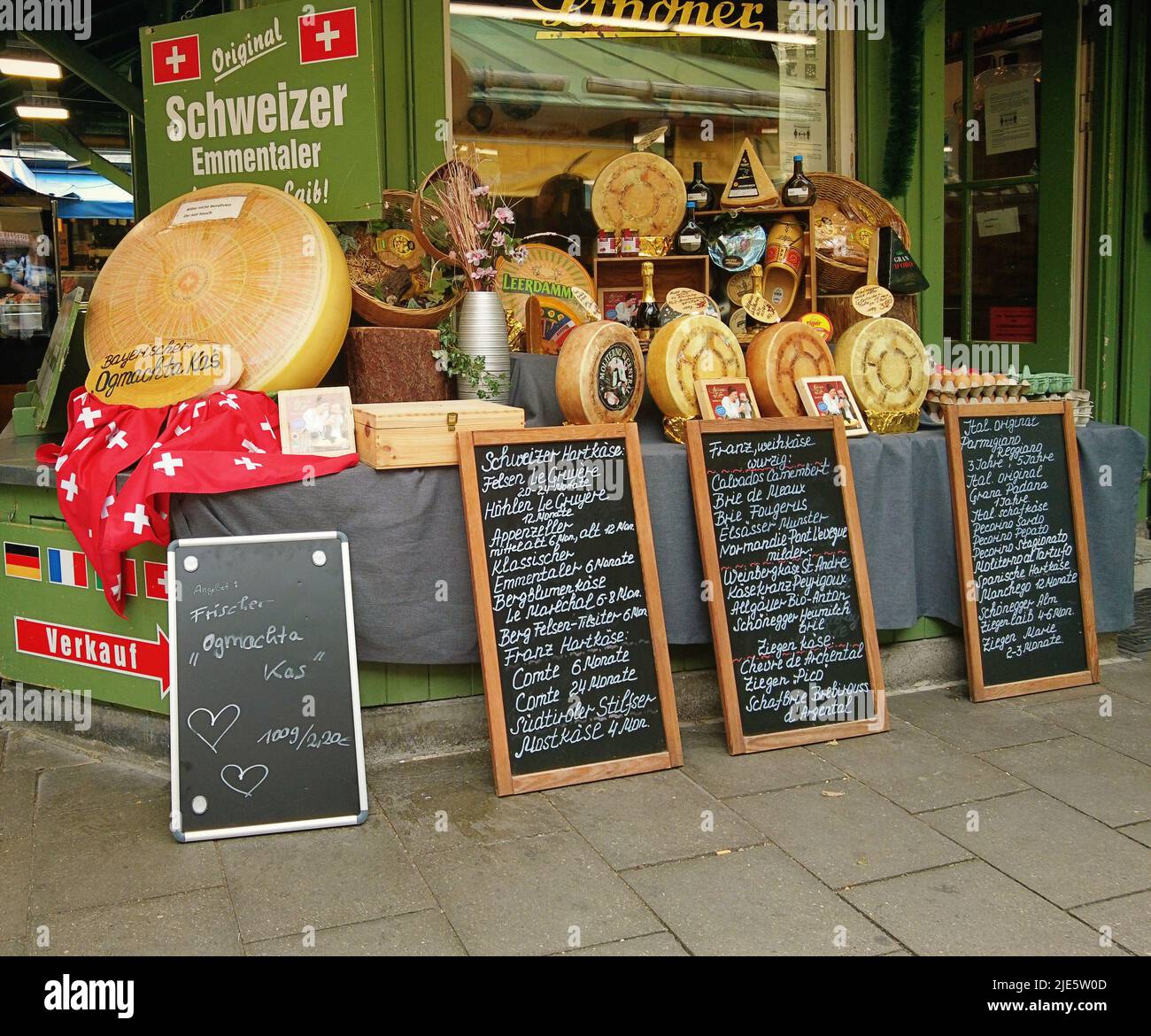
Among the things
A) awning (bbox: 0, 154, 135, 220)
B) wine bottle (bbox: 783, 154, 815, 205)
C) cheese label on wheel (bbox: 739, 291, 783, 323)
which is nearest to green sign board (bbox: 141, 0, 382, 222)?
cheese label on wheel (bbox: 739, 291, 783, 323)

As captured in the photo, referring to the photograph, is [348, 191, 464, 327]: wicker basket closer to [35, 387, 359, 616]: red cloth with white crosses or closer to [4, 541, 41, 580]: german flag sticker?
[35, 387, 359, 616]: red cloth with white crosses

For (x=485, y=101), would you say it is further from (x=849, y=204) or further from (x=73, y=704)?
(x=73, y=704)

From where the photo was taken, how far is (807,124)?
5.96 m

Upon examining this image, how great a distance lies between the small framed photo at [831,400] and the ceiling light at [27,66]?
7852 mm

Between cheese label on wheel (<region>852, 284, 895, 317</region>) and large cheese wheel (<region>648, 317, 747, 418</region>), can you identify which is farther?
cheese label on wheel (<region>852, 284, 895, 317</region>)

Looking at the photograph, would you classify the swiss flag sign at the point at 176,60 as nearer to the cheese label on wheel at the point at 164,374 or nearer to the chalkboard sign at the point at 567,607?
the cheese label on wheel at the point at 164,374

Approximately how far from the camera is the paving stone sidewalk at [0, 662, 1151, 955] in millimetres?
3072

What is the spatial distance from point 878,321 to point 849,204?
108 centimetres

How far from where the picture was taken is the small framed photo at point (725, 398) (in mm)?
4512

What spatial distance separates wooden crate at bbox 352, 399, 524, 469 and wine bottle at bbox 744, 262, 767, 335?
1.72m

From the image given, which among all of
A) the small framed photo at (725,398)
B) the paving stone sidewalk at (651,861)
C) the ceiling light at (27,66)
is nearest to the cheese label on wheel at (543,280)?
the small framed photo at (725,398)

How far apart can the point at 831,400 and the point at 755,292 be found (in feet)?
2.74

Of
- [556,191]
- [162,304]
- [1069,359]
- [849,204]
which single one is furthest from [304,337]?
[1069,359]

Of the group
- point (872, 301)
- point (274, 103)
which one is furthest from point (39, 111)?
point (872, 301)
